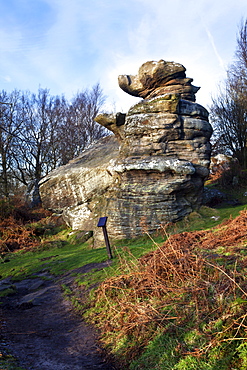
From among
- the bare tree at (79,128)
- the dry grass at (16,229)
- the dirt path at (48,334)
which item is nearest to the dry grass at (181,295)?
the dirt path at (48,334)

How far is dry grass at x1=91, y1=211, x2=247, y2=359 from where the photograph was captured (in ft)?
12.1

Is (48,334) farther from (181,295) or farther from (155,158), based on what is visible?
(155,158)

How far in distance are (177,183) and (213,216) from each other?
6.26 ft

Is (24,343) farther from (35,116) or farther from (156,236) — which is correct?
(35,116)

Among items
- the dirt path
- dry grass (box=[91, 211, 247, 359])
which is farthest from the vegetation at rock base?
the dirt path

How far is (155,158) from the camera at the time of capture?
12781 millimetres

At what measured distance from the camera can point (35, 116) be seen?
3203 cm

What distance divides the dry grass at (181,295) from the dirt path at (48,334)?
353 mm

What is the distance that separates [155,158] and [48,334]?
29.2ft

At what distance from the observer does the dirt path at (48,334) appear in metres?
4.01

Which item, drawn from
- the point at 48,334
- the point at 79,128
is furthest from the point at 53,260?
the point at 79,128

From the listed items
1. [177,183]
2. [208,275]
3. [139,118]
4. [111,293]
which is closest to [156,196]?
[177,183]

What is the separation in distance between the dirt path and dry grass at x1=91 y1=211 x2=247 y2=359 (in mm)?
353

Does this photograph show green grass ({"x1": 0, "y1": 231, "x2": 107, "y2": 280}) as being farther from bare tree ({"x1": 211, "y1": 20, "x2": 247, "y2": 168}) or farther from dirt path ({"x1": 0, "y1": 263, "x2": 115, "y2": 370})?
bare tree ({"x1": 211, "y1": 20, "x2": 247, "y2": 168})
